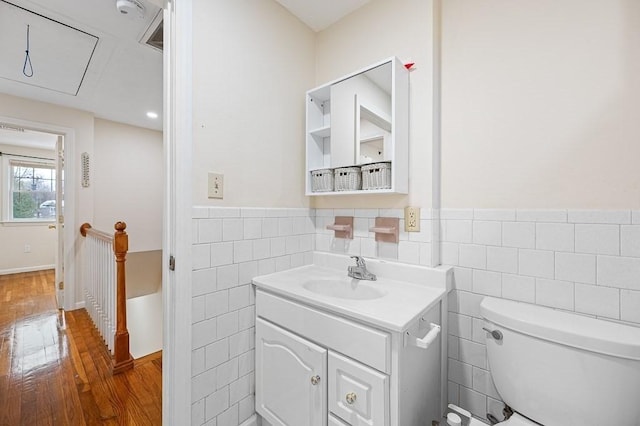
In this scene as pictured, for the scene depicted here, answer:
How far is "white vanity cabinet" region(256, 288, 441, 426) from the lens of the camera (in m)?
0.85

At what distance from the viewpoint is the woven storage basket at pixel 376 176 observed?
128 cm

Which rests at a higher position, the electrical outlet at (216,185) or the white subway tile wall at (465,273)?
the electrical outlet at (216,185)

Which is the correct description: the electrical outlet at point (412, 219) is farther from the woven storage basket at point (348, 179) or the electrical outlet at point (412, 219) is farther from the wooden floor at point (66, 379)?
the wooden floor at point (66, 379)

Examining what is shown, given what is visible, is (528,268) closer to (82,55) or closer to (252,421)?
(252,421)

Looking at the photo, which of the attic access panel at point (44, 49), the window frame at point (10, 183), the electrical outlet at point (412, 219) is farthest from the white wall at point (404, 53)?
the window frame at point (10, 183)

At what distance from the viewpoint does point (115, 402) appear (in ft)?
5.28

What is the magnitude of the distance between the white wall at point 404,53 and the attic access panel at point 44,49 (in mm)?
1708

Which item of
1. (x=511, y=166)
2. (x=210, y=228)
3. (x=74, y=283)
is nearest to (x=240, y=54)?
(x=210, y=228)

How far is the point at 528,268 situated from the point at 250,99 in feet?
4.89

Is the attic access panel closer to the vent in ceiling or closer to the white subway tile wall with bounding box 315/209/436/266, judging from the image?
the vent in ceiling

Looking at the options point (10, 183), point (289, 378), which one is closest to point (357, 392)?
point (289, 378)

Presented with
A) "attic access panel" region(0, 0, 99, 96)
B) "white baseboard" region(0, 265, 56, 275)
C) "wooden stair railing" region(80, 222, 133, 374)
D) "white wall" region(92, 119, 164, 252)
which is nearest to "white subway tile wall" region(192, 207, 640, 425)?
"wooden stair railing" region(80, 222, 133, 374)

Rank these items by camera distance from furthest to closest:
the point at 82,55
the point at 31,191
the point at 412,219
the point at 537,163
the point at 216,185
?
1. the point at 31,191
2. the point at 82,55
3. the point at 412,219
4. the point at 216,185
5. the point at 537,163

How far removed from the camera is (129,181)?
12.3ft
